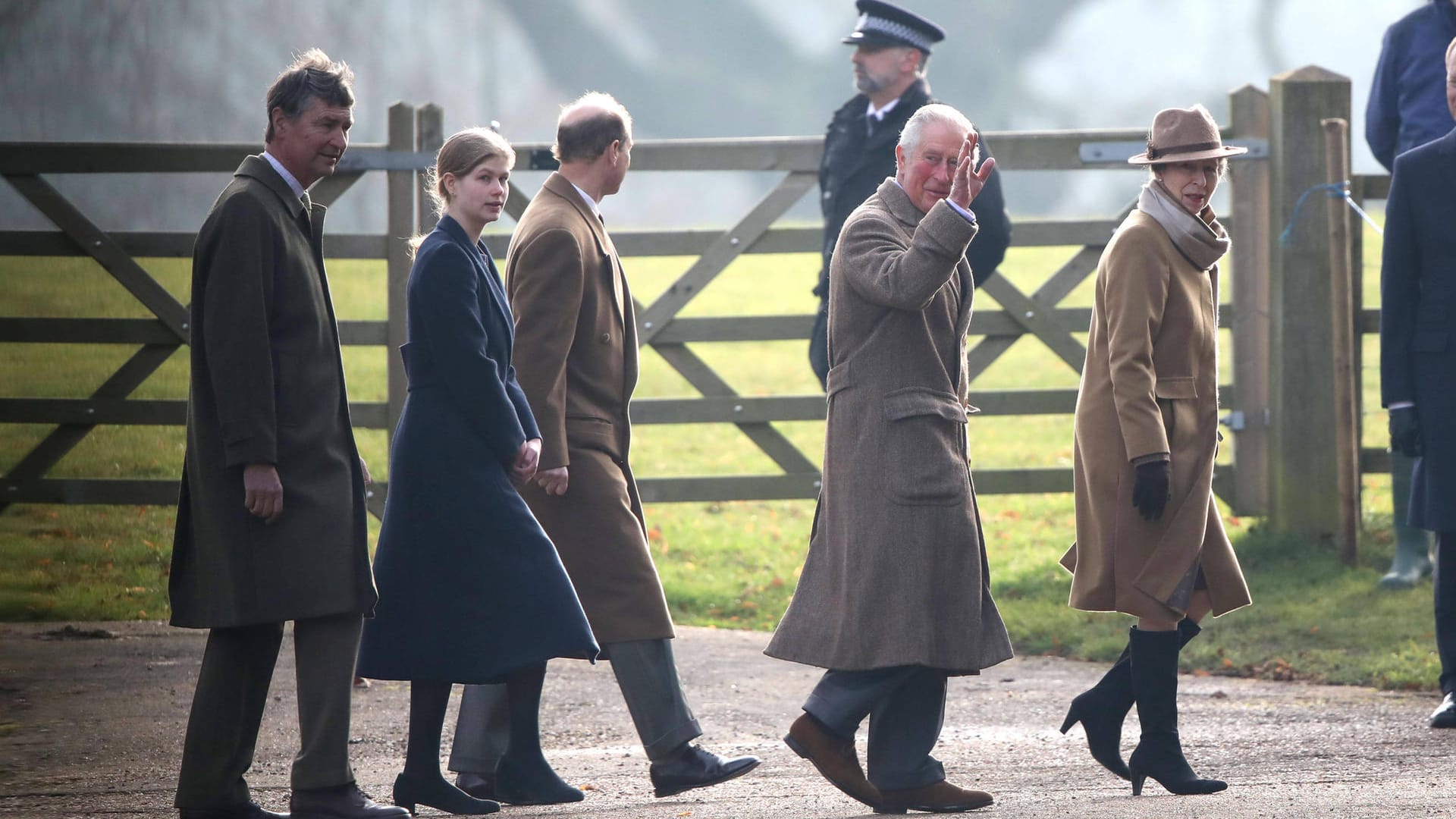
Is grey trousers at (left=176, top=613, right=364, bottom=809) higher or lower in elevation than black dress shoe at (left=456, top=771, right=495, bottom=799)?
higher

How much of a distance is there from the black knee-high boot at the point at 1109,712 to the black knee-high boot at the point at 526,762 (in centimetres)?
138

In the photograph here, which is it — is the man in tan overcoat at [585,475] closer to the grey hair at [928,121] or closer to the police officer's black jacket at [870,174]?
the grey hair at [928,121]

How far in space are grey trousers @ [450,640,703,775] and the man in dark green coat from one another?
0.62 m

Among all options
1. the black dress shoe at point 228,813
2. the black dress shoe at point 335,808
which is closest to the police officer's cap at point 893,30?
the black dress shoe at point 335,808

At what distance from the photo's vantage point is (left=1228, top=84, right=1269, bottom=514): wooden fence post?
27.1 feet

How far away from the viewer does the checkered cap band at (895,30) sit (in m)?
6.80

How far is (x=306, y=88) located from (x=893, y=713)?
83.5 inches

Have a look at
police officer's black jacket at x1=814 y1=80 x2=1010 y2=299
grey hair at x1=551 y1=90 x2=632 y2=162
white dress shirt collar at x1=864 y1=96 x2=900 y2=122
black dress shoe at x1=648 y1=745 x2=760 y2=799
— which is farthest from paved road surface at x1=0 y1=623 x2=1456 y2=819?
white dress shirt collar at x1=864 y1=96 x2=900 y2=122

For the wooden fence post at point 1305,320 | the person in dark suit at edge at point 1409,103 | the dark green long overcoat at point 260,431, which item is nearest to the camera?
the dark green long overcoat at point 260,431

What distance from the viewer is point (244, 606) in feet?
13.2

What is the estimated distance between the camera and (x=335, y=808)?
4.14 meters

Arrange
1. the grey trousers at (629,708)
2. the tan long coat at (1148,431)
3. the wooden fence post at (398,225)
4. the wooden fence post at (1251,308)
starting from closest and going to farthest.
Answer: the tan long coat at (1148,431) → the grey trousers at (629,708) → the wooden fence post at (398,225) → the wooden fence post at (1251,308)

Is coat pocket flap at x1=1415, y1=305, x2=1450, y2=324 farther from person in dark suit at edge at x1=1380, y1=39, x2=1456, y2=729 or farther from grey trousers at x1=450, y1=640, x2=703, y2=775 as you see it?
grey trousers at x1=450, y1=640, x2=703, y2=775

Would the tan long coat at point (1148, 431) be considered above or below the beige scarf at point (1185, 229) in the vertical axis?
below
